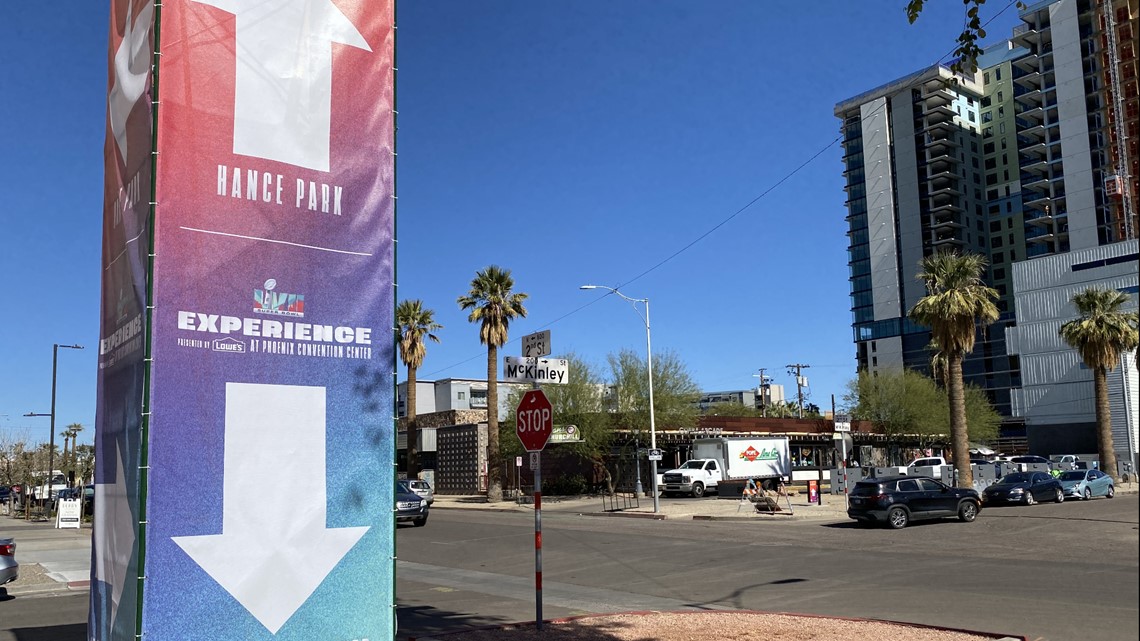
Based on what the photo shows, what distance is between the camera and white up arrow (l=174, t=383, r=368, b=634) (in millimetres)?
6531

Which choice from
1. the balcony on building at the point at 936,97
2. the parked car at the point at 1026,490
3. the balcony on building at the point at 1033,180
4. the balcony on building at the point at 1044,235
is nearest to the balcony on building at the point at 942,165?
the balcony on building at the point at 936,97

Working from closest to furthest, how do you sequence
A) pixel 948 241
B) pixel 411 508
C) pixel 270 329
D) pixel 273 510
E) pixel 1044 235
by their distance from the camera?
pixel 273 510 < pixel 270 329 < pixel 411 508 < pixel 1044 235 < pixel 948 241

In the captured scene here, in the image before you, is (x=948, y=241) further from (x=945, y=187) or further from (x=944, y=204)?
(x=945, y=187)

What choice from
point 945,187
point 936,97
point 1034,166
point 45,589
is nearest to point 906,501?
point 45,589

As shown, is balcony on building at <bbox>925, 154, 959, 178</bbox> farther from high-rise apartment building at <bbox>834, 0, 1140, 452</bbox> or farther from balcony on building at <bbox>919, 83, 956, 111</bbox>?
balcony on building at <bbox>919, 83, 956, 111</bbox>

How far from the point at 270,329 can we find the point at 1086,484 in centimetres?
3480

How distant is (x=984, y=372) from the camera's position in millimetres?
125062

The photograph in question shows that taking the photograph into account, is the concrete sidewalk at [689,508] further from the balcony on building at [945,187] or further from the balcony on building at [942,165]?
the balcony on building at [942,165]

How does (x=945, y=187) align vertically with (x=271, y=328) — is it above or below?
above

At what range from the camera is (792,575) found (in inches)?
607

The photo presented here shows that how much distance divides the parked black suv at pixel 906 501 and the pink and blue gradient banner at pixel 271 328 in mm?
20842

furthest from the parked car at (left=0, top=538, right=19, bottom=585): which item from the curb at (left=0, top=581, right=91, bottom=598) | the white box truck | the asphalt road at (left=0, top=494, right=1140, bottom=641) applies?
the white box truck

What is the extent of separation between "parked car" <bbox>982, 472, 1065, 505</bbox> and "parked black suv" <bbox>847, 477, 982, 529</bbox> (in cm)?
588

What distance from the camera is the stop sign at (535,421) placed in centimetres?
1007
